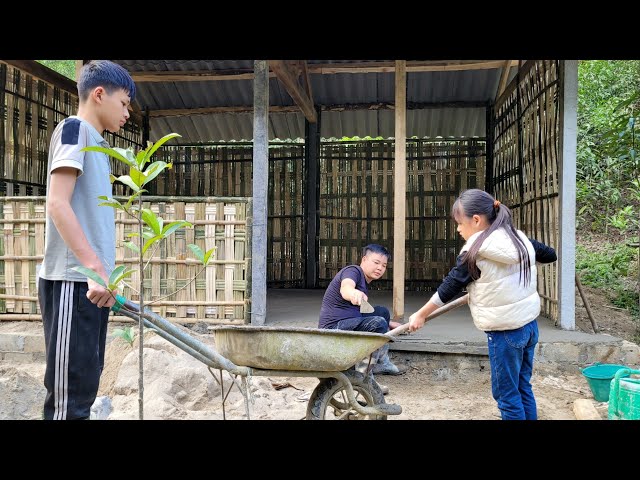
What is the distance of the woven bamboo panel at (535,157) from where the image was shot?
626 cm

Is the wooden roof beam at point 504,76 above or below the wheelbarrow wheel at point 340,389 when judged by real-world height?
above

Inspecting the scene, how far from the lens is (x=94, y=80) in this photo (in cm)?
241

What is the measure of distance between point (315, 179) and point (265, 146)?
4.66 meters

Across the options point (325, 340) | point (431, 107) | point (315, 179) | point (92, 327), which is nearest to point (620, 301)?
point (431, 107)

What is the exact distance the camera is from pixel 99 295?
215 centimetres

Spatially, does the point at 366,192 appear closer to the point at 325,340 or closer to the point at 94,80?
the point at 325,340

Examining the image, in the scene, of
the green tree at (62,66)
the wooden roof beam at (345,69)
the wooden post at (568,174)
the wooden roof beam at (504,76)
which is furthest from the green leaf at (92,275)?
the green tree at (62,66)

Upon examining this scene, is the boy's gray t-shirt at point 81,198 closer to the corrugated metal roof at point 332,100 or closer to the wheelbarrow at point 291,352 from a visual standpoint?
the wheelbarrow at point 291,352

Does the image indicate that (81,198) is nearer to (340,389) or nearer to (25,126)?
(340,389)

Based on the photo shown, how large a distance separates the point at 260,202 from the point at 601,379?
366 centimetres

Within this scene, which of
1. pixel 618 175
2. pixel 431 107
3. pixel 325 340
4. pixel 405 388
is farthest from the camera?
pixel 618 175

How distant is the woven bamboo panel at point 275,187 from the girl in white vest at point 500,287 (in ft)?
25.4

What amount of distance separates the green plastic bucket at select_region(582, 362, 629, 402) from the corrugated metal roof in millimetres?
5637

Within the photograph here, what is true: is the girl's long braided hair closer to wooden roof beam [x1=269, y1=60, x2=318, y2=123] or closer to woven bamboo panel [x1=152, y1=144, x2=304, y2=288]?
wooden roof beam [x1=269, y1=60, x2=318, y2=123]
